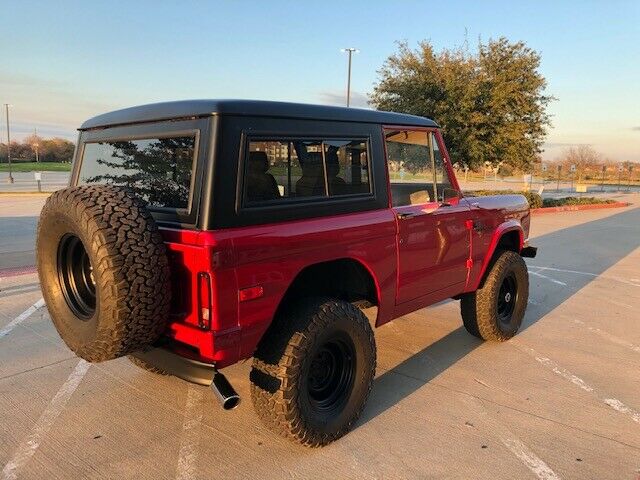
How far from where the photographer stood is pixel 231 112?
253 centimetres

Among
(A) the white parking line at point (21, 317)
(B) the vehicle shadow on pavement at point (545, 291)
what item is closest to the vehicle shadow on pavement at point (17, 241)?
(A) the white parking line at point (21, 317)

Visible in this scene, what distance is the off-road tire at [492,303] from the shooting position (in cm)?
455

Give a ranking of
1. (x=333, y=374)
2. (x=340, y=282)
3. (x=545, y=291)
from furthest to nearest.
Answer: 1. (x=545, y=291)
2. (x=340, y=282)
3. (x=333, y=374)

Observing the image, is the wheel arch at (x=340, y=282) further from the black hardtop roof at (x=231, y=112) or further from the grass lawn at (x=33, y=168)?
the grass lawn at (x=33, y=168)

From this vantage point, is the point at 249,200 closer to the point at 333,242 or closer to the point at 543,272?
the point at 333,242

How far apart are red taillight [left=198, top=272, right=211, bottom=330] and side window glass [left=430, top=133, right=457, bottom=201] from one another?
2.24 metres

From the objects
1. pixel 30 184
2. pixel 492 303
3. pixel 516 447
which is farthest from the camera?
pixel 30 184

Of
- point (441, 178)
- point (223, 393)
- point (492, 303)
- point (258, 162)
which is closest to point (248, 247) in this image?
point (258, 162)

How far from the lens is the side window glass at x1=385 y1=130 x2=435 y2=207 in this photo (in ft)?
11.9

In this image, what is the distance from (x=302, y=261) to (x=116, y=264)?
958 mm

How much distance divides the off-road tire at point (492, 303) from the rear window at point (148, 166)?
2955 mm

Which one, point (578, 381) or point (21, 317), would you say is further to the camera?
point (21, 317)

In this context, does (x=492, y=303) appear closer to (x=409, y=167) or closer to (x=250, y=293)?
(x=409, y=167)

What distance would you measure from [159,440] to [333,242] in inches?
63.5
